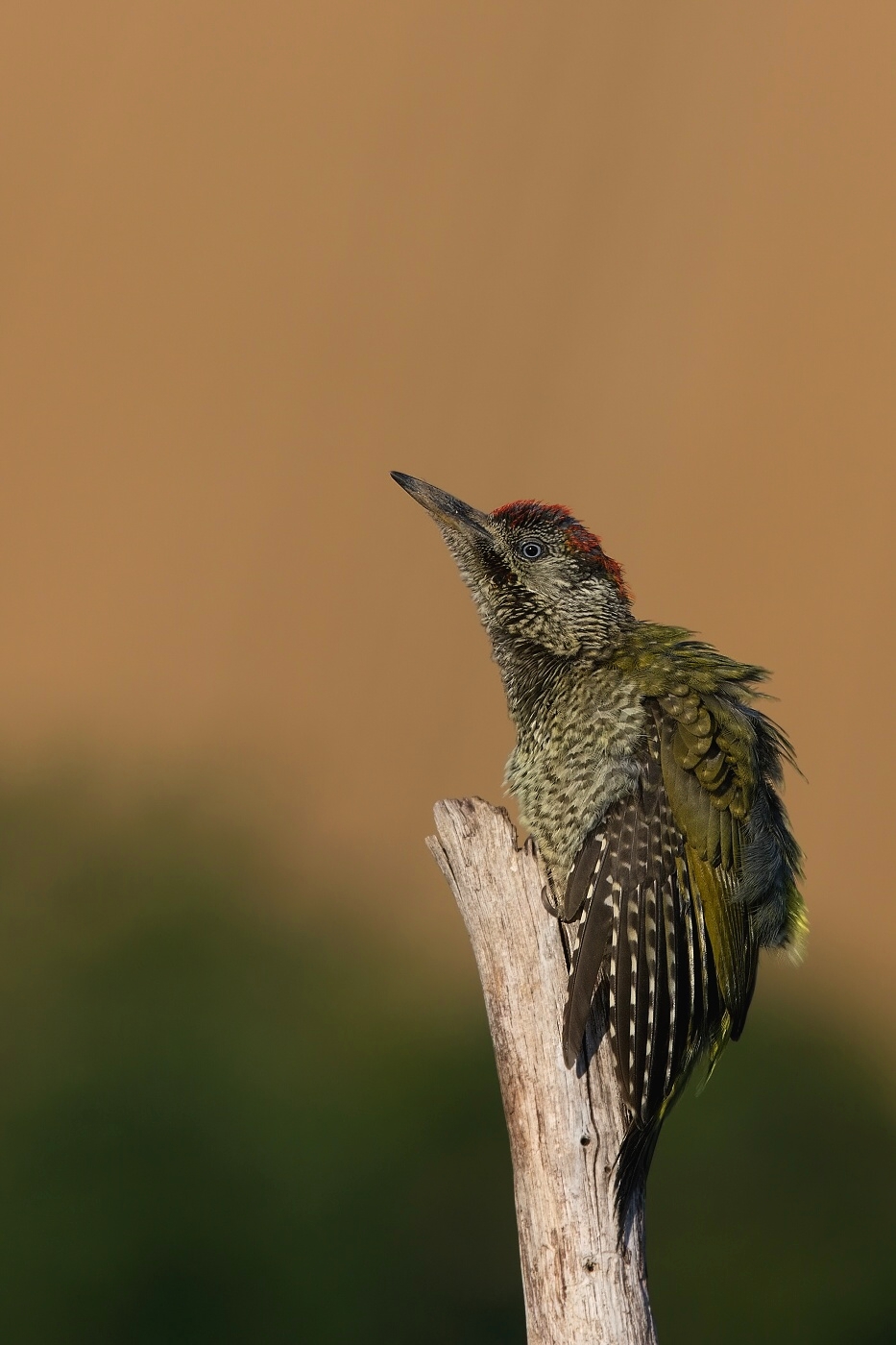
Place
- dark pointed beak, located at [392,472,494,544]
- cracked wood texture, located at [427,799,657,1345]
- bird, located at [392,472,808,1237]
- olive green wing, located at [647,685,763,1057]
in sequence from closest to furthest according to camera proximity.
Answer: cracked wood texture, located at [427,799,657,1345] < bird, located at [392,472,808,1237] < olive green wing, located at [647,685,763,1057] < dark pointed beak, located at [392,472,494,544]

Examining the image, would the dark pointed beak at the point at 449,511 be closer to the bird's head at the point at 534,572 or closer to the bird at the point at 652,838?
the bird's head at the point at 534,572

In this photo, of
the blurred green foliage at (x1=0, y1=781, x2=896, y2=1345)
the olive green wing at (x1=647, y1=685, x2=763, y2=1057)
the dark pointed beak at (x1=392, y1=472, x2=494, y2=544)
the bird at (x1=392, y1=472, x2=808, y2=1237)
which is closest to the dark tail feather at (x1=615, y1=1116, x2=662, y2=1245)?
the bird at (x1=392, y1=472, x2=808, y2=1237)

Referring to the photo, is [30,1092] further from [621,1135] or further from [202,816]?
[621,1135]

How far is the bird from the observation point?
3.49 m

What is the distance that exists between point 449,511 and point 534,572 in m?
0.35

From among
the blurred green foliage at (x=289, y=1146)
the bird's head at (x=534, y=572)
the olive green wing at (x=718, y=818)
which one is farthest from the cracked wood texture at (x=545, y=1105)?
the blurred green foliage at (x=289, y=1146)

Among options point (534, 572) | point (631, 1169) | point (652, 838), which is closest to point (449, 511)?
point (534, 572)

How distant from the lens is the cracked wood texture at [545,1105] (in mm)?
3260

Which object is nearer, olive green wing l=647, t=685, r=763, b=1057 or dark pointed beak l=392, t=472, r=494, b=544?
olive green wing l=647, t=685, r=763, b=1057

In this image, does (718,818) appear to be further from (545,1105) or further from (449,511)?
(449,511)

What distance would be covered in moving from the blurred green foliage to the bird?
10.9 feet

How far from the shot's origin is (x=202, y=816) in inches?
321

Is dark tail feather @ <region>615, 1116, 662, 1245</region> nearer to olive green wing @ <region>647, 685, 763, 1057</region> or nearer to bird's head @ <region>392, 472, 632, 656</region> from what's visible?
olive green wing @ <region>647, 685, 763, 1057</region>

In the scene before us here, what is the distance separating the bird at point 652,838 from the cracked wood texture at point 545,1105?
0.05 metres
